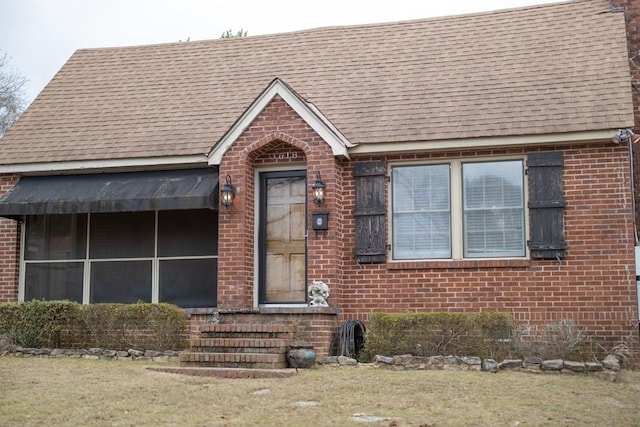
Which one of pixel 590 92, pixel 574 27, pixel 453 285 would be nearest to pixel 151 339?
pixel 453 285

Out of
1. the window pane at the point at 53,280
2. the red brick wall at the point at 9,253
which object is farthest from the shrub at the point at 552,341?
the red brick wall at the point at 9,253

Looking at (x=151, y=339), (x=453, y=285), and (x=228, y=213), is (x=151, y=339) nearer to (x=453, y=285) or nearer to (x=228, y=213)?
(x=228, y=213)

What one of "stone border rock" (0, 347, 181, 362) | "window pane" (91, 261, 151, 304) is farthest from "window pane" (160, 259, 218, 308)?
"stone border rock" (0, 347, 181, 362)

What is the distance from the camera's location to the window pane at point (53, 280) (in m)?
15.6

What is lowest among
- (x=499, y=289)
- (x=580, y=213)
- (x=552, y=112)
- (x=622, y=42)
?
(x=499, y=289)

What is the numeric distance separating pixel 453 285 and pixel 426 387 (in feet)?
12.0

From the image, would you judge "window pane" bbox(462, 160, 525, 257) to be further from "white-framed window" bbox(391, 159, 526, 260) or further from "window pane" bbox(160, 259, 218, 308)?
"window pane" bbox(160, 259, 218, 308)

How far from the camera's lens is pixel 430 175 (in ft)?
44.2

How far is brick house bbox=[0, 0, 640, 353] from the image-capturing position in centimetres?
1273

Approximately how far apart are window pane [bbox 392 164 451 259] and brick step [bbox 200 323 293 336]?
252 centimetres

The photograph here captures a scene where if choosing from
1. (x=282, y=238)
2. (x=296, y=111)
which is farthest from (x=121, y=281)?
(x=296, y=111)

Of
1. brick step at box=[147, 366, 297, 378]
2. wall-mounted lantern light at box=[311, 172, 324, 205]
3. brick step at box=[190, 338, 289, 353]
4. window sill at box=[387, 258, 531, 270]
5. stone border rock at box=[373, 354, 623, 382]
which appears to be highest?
wall-mounted lantern light at box=[311, 172, 324, 205]

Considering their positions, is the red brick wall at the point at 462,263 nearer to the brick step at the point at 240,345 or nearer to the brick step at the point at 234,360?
the brick step at the point at 240,345

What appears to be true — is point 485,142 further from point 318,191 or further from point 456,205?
point 318,191
